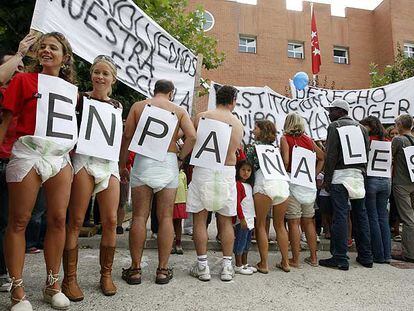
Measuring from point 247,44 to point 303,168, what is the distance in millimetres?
16636

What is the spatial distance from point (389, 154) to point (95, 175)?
152 inches

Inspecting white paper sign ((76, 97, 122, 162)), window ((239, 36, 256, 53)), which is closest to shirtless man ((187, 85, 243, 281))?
white paper sign ((76, 97, 122, 162))

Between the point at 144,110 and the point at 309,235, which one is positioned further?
the point at 309,235

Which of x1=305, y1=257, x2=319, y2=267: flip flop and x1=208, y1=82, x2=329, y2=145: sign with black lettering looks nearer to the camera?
x1=305, y1=257, x2=319, y2=267: flip flop

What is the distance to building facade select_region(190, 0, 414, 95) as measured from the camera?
62.7ft

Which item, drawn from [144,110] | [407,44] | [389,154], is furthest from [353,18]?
[144,110]

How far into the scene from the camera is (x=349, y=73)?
2078 centimetres

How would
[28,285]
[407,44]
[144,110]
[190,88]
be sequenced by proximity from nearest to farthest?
[28,285]
[144,110]
[190,88]
[407,44]

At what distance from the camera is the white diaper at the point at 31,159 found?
2473 mm

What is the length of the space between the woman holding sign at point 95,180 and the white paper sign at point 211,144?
895mm

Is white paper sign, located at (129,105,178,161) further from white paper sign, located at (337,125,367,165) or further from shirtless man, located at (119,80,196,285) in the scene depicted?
white paper sign, located at (337,125,367,165)

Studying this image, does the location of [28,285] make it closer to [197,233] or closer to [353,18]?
[197,233]

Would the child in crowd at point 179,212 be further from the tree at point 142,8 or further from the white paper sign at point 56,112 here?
the white paper sign at point 56,112

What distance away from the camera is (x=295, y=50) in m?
20.4
